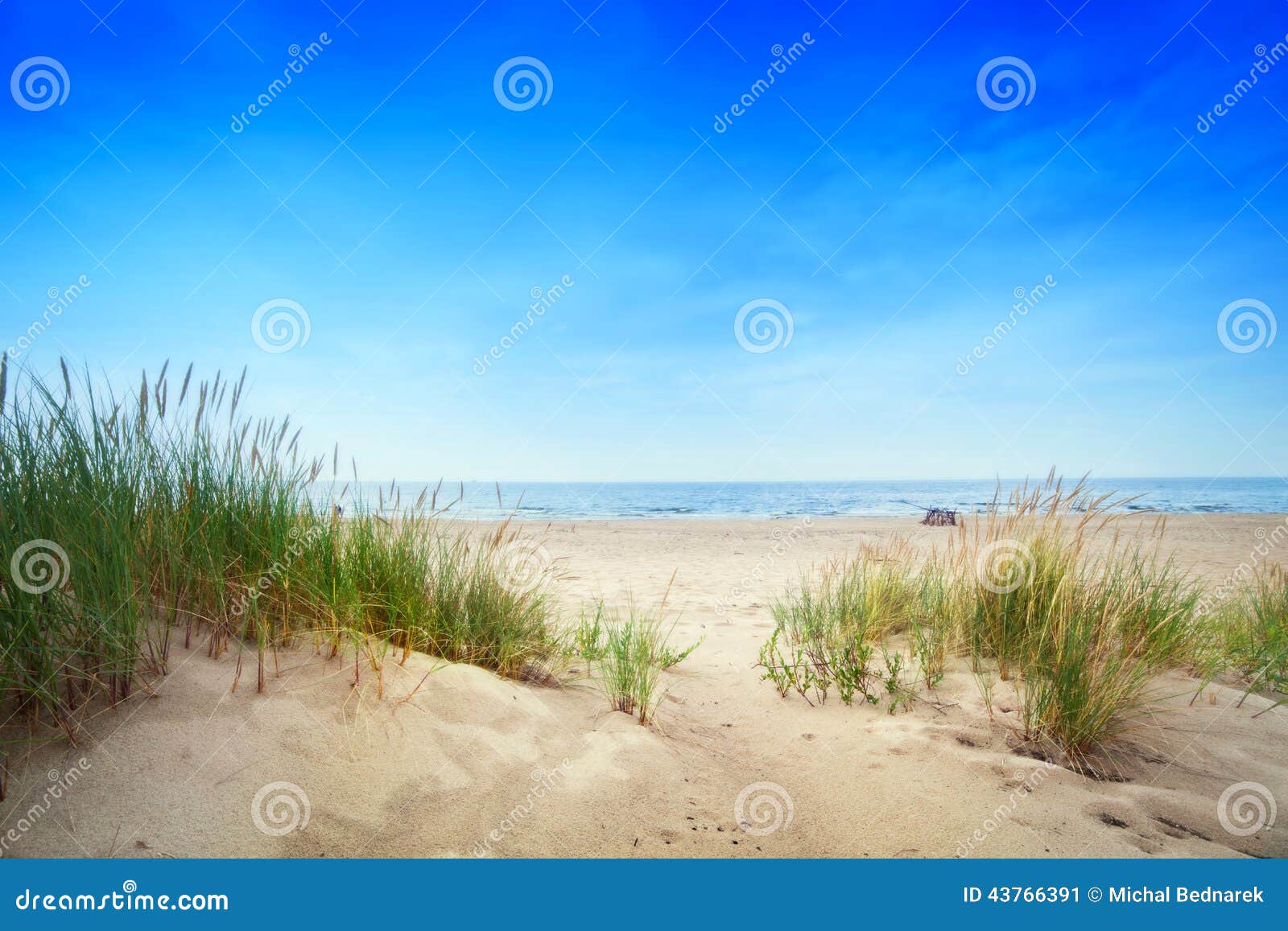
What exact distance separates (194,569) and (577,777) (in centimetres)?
202

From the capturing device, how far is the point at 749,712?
4.16m

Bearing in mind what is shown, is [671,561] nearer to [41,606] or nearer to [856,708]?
[856,708]

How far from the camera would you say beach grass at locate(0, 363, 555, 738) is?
8.25ft

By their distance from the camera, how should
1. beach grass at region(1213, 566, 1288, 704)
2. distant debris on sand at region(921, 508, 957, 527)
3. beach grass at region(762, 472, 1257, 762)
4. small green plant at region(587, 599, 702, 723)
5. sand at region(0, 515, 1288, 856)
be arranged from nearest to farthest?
sand at region(0, 515, 1288, 856) < beach grass at region(762, 472, 1257, 762) < small green plant at region(587, 599, 702, 723) < beach grass at region(1213, 566, 1288, 704) < distant debris on sand at region(921, 508, 957, 527)

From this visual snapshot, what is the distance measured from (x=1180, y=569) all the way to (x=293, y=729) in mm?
11583

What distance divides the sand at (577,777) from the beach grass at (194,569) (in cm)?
18

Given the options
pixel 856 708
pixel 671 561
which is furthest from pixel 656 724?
pixel 671 561

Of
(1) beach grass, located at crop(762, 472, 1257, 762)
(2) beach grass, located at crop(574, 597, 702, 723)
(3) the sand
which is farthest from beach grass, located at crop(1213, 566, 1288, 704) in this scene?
(2) beach grass, located at crop(574, 597, 702, 723)

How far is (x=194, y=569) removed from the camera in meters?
3.05

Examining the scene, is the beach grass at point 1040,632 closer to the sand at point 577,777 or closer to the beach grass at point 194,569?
the sand at point 577,777

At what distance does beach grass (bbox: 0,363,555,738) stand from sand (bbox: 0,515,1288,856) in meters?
0.18

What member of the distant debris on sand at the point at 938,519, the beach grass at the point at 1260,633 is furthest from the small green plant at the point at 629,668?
the distant debris on sand at the point at 938,519

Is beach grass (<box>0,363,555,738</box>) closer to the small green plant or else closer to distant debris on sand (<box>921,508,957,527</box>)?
the small green plant
